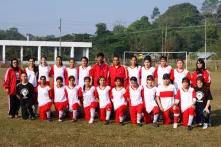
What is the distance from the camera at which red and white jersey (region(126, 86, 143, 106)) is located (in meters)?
9.48

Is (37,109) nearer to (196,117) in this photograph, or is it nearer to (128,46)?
(196,117)

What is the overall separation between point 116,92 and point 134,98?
0.44 meters

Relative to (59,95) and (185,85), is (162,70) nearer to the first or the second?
(185,85)

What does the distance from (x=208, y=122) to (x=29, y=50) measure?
204ft

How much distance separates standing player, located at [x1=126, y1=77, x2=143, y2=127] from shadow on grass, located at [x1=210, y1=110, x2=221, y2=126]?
1734mm

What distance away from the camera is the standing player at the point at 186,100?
9055 mm

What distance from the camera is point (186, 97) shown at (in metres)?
9.21

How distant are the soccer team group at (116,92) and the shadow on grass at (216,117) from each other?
56 cm

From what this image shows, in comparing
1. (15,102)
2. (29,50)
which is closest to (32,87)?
(15,102)

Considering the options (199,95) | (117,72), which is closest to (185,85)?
(199,95)

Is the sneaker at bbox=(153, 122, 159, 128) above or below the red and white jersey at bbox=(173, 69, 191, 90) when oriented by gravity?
below

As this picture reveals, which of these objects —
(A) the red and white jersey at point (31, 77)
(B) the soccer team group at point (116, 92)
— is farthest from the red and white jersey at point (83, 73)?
(A) the red and white jersey at point (31, 77)

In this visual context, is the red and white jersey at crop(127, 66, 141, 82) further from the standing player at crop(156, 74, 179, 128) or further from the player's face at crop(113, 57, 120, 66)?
the standing player at crop(156, 74, 179, 128)

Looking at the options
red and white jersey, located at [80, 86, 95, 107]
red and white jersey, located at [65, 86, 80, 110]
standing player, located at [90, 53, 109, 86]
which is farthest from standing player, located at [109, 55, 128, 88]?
red and white jersey, located at [65, 86, 80, 110]
